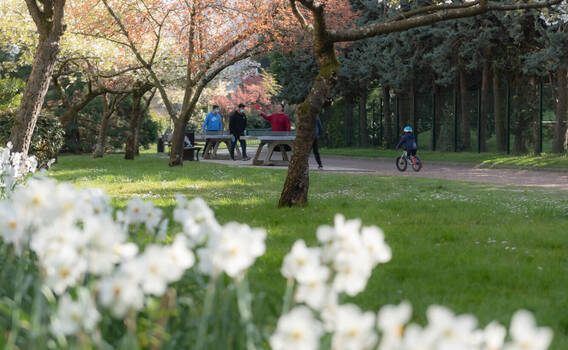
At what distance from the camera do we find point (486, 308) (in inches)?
167

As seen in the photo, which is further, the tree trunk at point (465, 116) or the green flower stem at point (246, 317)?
the tree trunk at point (465, 116)

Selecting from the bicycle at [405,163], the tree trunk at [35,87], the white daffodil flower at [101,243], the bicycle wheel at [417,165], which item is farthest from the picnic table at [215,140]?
the white daffodil flower at [101,243]

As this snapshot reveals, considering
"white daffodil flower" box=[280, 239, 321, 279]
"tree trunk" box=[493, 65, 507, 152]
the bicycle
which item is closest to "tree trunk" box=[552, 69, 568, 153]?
"tree trunk" box=[493, 65, 507, 152]

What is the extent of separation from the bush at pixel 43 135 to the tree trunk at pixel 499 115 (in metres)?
16.8

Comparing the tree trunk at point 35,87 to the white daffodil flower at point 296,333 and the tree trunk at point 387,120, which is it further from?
the tree trunk at point 387,120

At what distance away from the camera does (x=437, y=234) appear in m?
6.87

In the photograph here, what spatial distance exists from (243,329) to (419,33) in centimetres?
2754

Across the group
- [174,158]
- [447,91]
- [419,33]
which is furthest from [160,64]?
[447,91]

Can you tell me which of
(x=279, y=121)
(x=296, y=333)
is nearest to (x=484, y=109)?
(x=279, y=121)

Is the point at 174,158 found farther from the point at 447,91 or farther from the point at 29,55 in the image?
the point at 447,91

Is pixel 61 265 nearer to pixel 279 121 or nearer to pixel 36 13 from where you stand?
pixel 36 13

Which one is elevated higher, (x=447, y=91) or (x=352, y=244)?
(x=447, y=91)

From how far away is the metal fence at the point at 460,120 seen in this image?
24.9 meters

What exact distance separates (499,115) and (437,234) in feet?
66.8
